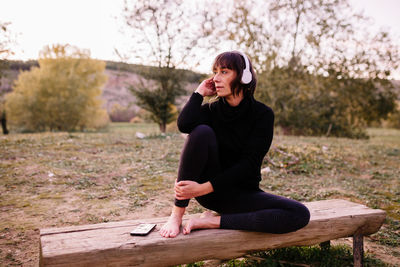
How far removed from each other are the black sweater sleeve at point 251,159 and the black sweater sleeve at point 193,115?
0.47 metres

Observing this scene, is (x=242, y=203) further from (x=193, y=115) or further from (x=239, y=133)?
(x=193, y=115)

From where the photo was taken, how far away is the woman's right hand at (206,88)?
9.48 ft

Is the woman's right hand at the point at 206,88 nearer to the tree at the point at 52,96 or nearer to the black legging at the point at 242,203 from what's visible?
the black legging at the point at 242,203

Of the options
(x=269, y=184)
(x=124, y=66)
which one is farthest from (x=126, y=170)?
(x=124, y=66)

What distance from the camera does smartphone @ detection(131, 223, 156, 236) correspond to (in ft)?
7.29

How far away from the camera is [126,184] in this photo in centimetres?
578

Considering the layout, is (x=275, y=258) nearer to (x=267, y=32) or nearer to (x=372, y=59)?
(x=267, y=32)

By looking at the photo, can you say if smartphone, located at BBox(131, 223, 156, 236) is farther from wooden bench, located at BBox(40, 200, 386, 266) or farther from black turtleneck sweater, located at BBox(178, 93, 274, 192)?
black turtleneck sweater, located at BBox(178, 93, 274, 192)

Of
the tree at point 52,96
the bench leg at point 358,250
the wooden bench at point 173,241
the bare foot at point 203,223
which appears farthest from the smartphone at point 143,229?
the tree at point 52,96

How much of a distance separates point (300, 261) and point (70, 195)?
3.83 metres

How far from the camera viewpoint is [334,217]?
8.92 ft

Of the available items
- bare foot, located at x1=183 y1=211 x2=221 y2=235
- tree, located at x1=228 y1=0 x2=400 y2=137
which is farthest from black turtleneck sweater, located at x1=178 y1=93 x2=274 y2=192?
tree, located at x1=228 y1=0 x2=400 y2=137

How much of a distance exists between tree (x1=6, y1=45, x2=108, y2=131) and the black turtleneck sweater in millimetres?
25145

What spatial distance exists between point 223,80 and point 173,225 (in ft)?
4.32
